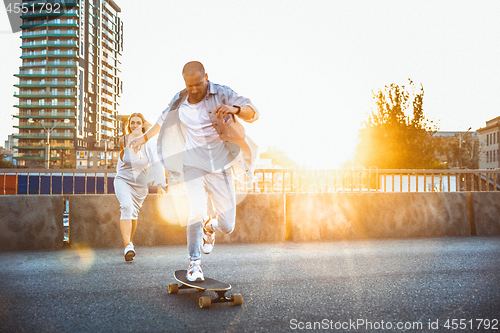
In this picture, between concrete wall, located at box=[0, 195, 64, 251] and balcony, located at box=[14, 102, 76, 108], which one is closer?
concrete wall, located at box=[0, 195, 64, 251]

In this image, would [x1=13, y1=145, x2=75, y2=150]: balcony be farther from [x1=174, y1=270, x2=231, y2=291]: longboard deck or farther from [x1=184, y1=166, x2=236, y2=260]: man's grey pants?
[x1=174, y1=270, x2=231, y2=291]: longboard deck

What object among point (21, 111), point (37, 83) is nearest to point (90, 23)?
point (37, 83)

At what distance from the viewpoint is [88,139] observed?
118000mm

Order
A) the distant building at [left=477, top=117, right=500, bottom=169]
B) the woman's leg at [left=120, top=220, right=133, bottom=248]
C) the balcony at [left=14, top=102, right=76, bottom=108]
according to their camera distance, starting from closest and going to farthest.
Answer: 1. the woman's leg at [left=120, top=220, right=133, bottom=248]
2. the distant building at [left=477, top=117, right=500, bottom=169]
3. the balcony at [left=14, top=102, right=76, bottom=108]

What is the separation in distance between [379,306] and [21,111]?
126 m

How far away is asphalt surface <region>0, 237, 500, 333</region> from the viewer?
3.29 meters

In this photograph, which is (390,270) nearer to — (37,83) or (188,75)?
(188,75)

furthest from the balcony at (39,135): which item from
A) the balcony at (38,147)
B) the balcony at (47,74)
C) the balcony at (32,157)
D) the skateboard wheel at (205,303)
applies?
the skateboard wheel at (205,303)

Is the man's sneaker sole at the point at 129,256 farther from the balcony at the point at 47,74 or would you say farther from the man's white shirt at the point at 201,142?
the balcony at the point at 47,74

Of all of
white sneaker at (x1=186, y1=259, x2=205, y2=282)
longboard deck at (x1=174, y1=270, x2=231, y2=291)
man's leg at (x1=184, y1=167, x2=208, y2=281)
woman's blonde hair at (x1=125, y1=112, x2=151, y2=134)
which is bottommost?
longboard deck at (x1=174, y1=270, x2=231, y2=291)

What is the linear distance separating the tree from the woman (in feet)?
73.0

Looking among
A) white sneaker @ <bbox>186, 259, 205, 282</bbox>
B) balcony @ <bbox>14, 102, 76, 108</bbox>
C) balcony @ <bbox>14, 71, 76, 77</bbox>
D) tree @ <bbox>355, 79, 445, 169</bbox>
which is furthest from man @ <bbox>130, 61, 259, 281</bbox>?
balcony @ <bbox>14, 71, 76, 77</bbox>

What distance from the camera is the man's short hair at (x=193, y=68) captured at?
4.25 metres

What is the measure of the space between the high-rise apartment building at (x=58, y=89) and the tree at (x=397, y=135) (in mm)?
95211
